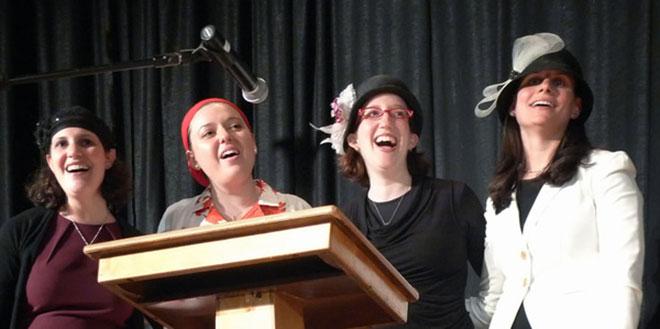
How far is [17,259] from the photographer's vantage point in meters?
2.64

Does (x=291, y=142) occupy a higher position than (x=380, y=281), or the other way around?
(x=291, y=142)

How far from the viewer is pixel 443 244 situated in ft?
8.63

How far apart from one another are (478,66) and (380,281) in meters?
1.65

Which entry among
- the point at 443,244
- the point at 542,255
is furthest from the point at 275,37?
the point at 542,255


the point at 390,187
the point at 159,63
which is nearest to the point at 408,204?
the point at 390,187

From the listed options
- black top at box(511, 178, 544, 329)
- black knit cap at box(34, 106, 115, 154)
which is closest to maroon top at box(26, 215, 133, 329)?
black knit cap at box(34, 106, 115, 154)

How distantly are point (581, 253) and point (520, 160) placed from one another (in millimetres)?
382

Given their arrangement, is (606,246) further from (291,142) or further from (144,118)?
(144,118)

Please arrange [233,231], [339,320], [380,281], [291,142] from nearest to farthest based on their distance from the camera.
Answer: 1. [233,231]
2. [380,281]
3. [339,320]
4. [291,142]

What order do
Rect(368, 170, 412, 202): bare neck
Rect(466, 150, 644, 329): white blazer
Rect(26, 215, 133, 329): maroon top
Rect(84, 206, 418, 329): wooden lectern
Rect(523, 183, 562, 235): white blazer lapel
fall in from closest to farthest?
Rect(84, 206, 418, 329): wooden lectern → Rect(466, 150, 644, 329): white blazer → Rect(523, 183, 562, 235): white blazer lapel → Rect(26, 215, 133, 329): maroon top → Rect(368, 170, 412, 202): bare neck

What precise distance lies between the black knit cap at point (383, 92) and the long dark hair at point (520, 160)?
255 mm

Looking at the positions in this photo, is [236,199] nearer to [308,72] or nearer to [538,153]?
[308,72]

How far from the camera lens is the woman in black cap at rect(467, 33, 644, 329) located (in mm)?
2326

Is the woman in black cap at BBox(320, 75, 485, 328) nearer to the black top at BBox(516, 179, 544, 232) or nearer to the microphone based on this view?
the black top at BBox(516, 179, 544, 232)
